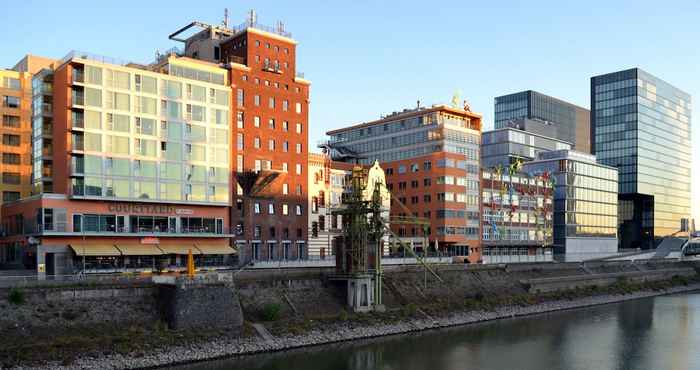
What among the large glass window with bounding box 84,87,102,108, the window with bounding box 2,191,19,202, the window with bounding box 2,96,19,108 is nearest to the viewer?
the large glass window with bounding box 84,87,102,108

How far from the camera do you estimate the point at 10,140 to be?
10912cm

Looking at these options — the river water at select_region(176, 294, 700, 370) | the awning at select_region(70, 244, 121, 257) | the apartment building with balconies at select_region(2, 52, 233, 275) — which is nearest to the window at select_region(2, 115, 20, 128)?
the apartment building with balconies at select_region(2, 52, 233, 275)

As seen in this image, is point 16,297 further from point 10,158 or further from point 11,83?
point 11,83

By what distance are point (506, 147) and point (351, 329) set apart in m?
113

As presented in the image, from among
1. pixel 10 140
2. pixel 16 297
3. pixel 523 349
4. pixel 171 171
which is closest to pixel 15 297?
pixel 16 297

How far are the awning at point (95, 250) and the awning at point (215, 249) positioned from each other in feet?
40.0

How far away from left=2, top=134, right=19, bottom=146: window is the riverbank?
221 ft

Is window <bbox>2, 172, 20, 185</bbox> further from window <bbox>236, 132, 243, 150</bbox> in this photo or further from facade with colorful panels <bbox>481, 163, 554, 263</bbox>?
facade with colorful panels <bbox>481, 163, 554, 263</bbox>

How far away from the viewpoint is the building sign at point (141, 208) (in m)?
85.4

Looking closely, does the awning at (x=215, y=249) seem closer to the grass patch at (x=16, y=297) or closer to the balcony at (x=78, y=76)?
the balcony at (x=78, y=76)

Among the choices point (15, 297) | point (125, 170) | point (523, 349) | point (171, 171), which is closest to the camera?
point (15, 297)

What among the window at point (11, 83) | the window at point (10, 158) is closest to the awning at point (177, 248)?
the window at point (10, 158)

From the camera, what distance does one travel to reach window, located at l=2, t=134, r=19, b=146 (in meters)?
108

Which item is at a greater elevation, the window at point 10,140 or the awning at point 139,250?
the window at point 10,140
